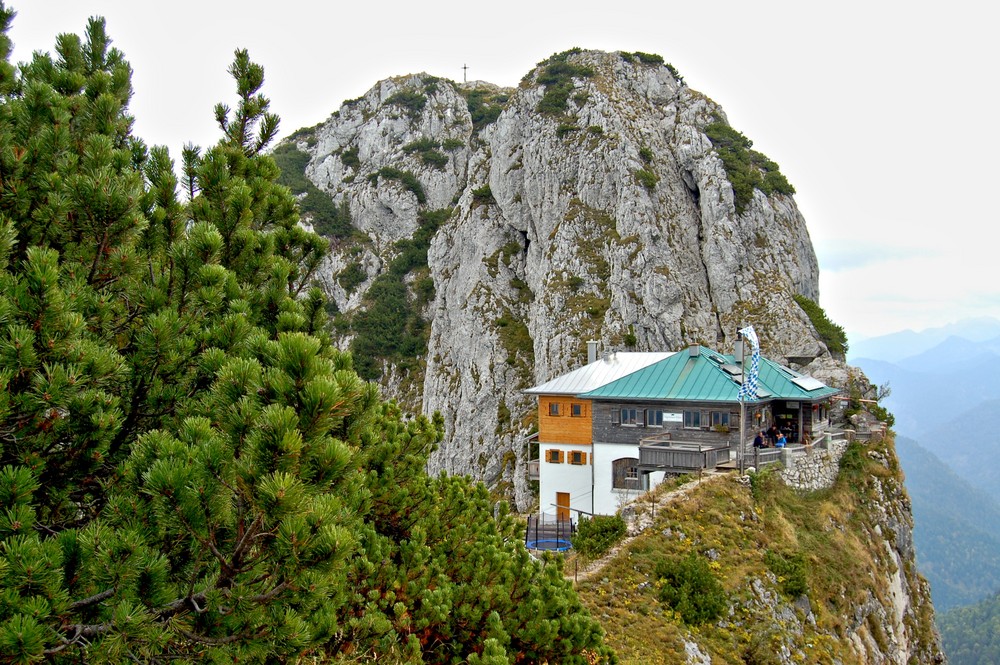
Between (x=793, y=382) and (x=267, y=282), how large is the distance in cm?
2875

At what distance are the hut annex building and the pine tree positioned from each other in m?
20.3

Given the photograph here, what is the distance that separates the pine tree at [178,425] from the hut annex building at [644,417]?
66.5 feet

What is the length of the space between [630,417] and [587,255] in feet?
94.6

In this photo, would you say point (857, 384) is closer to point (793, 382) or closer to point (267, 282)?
point (793, 382)

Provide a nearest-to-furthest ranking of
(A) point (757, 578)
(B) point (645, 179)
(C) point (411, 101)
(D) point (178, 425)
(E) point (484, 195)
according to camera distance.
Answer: (D) point (178, 425), (A) point (757, 578), (B) point (645, 179), (E) point (484, 195), (C) point (411, 101)

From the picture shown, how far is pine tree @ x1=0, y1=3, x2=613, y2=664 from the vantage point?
3773 millimetres

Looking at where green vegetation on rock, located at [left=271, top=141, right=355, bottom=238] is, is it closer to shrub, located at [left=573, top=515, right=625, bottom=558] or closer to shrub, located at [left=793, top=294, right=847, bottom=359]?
shrub, located at [left=793, top=294, right=847, bottom=359]

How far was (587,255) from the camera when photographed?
5625 cm

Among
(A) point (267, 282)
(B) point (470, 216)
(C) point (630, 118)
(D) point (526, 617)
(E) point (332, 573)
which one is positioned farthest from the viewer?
(B) point (470, 216)

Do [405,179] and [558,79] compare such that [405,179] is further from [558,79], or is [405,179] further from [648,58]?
[648,58]

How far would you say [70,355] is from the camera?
426cm

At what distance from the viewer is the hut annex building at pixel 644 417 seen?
2748cm

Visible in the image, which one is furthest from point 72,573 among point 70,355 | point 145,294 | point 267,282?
point 267,282

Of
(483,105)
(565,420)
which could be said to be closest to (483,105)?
(483,105)
